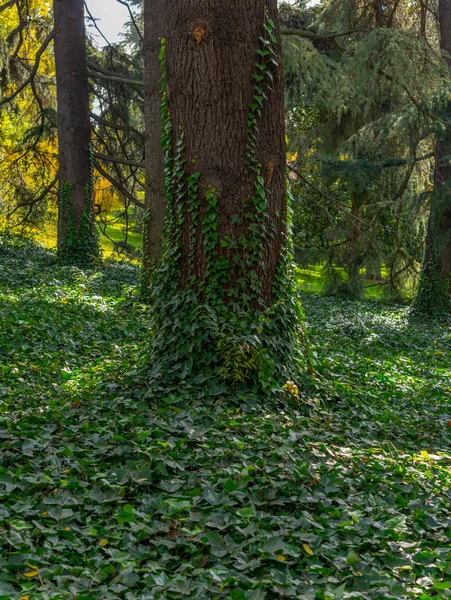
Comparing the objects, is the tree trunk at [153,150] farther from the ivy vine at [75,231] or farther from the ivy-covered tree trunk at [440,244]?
the ivy-covered tree trunk at [440,244]

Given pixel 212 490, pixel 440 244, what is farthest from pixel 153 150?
pixel 212 490

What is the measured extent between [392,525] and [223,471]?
2.98ft

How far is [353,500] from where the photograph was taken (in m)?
3.32

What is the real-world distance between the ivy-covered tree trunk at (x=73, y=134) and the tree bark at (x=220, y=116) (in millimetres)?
7718

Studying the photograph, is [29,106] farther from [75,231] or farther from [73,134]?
[75,231]

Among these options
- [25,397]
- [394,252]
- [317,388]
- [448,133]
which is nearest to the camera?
[25,397]

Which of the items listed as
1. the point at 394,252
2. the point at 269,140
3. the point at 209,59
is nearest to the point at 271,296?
the point at 269,140

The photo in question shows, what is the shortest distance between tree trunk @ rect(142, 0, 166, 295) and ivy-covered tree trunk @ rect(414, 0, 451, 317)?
5710 millimetres

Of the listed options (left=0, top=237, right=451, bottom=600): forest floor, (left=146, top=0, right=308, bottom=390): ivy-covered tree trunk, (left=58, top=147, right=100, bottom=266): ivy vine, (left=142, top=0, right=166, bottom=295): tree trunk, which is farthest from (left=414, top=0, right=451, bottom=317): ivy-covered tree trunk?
(left=146, top=0, right=308, bottom=390): ivy-covered tree trunk

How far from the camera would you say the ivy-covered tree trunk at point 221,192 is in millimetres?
4801

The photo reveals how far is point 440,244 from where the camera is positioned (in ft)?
40.1

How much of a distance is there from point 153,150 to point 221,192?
14.7 feet

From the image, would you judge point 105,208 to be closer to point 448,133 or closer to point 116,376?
point 448,133

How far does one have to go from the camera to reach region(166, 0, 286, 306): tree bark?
15.8ft
